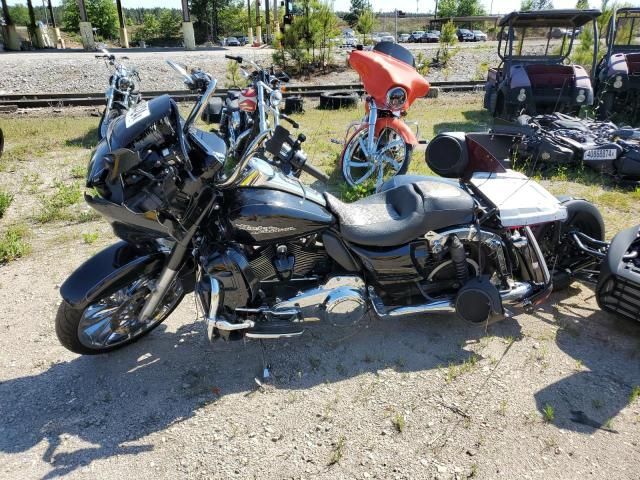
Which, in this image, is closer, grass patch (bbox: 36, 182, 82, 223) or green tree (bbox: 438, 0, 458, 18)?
grass patch (bbox: 36, 182, 82, 223)

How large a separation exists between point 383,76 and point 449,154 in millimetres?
2603

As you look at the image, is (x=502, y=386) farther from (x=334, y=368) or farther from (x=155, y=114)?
(x=155, y=114)

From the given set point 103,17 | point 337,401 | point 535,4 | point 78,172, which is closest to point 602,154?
point 337,401

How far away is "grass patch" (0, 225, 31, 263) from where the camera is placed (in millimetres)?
4680

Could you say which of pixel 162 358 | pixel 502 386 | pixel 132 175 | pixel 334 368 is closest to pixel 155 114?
pixel 132 175

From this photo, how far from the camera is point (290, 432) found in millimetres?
2766

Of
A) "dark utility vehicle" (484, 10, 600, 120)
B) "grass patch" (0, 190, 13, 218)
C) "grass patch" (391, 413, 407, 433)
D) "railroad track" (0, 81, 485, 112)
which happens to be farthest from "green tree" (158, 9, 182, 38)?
"grass patch" (391, 413, 407, 433)

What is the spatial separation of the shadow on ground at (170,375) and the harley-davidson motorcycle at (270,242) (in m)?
0.22

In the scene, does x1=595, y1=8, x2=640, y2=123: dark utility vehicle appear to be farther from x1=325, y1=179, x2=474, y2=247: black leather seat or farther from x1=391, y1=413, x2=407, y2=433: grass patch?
x1=391, y1=413, x2=407, y2=433: grass patch

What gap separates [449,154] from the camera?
3.67 meters

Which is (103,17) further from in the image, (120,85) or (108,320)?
(108,320)

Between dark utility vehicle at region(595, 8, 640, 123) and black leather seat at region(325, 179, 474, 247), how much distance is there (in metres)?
8.61

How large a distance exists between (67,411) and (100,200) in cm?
136

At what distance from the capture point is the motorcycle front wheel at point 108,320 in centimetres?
300
